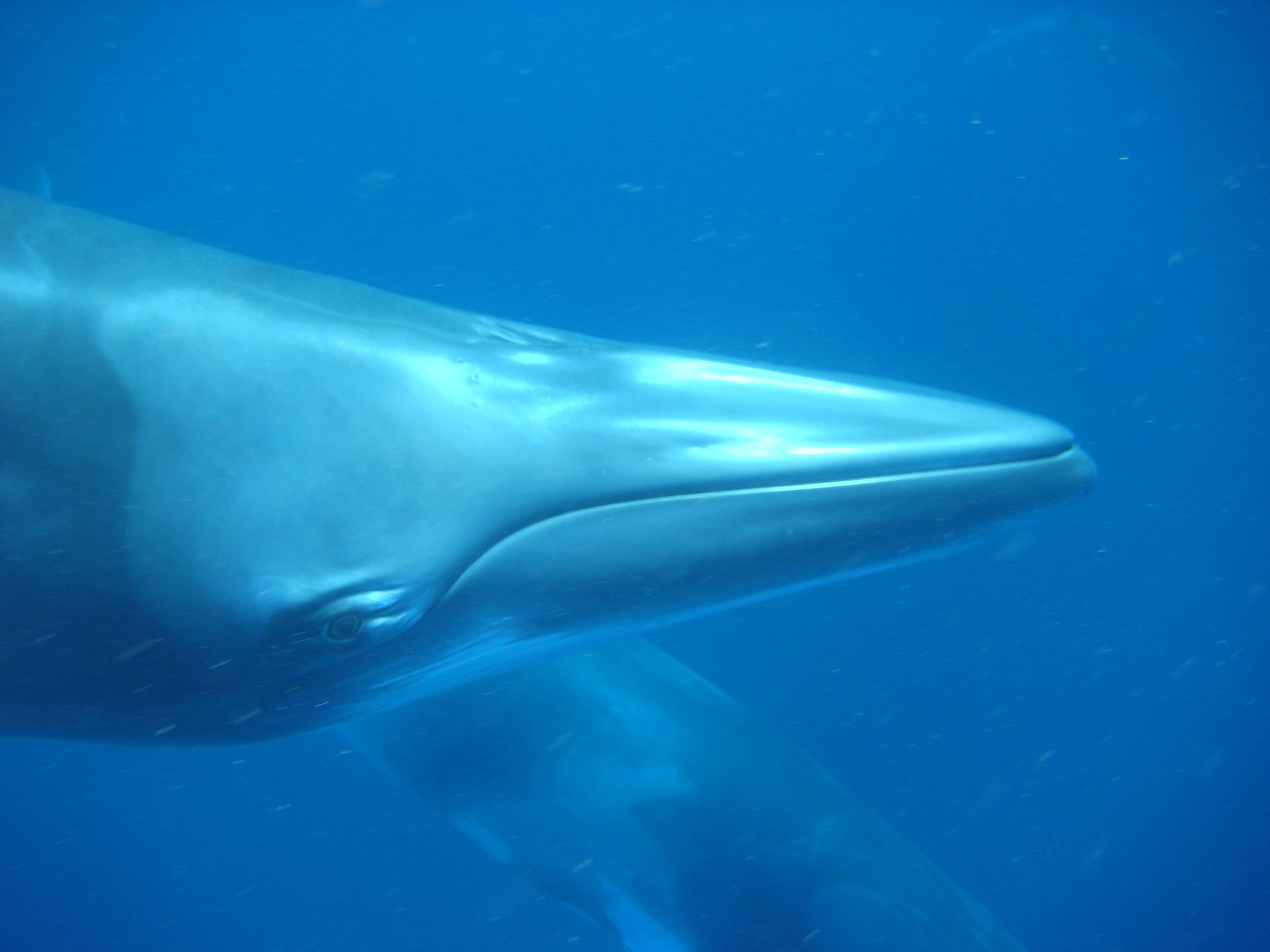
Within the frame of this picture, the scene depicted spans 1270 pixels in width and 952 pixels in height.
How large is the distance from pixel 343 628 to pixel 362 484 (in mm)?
522

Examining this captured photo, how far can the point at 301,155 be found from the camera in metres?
17.1

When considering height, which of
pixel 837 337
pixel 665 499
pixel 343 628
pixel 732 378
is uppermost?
pixel 837 337

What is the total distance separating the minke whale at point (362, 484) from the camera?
234 cm

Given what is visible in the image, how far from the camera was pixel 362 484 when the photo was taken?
2500 millimetres

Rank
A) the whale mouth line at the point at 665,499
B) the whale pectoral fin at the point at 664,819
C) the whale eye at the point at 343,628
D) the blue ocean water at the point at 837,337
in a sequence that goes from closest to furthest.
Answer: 1. the whale eye at the point at 343,628
2. the whale mouth line at the point at 665,499
3. the whale pectoral fin at the point at 664,819
4. the blue ocean water at the point at 837,337

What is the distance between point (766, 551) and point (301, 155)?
18357 millimetres

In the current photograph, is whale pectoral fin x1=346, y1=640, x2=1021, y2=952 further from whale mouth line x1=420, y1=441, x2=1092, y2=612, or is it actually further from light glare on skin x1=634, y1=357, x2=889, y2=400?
light glare on skin x1=634, y1=357, x2=889, y2=400

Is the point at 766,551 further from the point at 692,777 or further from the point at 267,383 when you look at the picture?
the point at 692,777

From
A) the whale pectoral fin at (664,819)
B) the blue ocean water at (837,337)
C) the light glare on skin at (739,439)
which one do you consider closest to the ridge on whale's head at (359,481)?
the light glare on skin at (739,439)

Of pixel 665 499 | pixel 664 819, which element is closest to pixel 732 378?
pixel 665 499

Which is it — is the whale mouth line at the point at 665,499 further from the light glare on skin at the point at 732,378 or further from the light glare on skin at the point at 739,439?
the light glare on skin at the point at 732,378

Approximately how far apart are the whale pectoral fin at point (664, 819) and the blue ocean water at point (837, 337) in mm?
6147

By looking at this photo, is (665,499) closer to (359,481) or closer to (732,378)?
(732,378)

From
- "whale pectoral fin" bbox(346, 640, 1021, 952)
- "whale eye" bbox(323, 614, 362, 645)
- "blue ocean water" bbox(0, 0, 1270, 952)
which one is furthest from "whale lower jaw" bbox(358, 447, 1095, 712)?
"blue ocean water" bbox(0, 0, 1270, 952)
